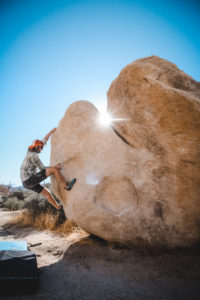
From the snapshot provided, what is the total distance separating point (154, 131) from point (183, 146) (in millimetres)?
706

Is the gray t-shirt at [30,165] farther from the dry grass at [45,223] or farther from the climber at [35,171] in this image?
the dry grass at [45,223]

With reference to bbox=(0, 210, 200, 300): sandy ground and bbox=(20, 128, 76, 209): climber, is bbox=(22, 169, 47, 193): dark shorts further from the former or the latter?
bbox=(0, 210, 200, 300): sandy ground

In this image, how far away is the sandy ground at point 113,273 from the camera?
2.48 m

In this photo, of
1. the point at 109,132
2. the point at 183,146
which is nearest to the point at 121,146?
the point at 109,132

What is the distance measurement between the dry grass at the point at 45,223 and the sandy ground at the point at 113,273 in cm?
149

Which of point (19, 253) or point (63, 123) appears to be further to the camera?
point (63, 123)

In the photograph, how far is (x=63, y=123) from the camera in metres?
5.18

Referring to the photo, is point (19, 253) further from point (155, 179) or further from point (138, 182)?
point (155, 179)

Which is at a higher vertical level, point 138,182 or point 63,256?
point 138,182

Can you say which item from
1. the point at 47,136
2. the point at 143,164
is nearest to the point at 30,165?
the point at 47,136

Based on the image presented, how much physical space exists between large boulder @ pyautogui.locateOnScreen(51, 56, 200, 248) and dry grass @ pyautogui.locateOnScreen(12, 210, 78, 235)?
5.04 ft

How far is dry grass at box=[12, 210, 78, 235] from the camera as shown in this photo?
5852mm

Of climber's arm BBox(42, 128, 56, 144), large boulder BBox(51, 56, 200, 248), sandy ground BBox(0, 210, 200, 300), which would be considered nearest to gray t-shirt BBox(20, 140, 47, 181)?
climber's arm BBox(42, 128, 56, 144)

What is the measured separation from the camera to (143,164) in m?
4.09
